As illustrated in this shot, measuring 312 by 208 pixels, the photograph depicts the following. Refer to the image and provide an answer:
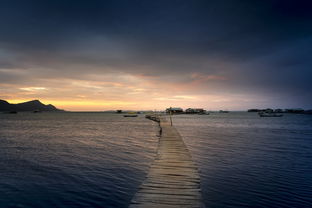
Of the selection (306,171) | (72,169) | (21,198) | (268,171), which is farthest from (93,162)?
(306,171)

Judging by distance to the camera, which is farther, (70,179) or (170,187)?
(70,179)

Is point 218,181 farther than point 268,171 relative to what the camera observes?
No

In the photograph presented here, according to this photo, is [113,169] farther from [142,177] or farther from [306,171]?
[306,171]

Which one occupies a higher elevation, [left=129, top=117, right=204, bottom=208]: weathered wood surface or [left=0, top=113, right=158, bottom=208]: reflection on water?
[left=129, top=117, right=204, bottom=208]: weathered wood surface

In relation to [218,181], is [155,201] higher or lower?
higher

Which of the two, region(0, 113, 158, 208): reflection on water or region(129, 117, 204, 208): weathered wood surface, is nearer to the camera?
region(129, 117, 204, 208): weathered wood surface

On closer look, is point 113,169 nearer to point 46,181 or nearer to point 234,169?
point 46,181

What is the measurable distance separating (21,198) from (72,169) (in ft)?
13.8

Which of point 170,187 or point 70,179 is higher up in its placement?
point 170,187

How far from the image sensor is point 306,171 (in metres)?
11.5

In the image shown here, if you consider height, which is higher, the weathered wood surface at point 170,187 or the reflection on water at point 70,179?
the weathered wood surface at point 170,187

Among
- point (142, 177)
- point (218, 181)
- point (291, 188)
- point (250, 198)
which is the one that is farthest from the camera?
point (142, 177)

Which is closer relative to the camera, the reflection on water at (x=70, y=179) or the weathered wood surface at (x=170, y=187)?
the weathered wood surface at (x=170, y=187)

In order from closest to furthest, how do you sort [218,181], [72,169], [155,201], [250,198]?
[155,201], [250,198], [218,181], [72,169]
